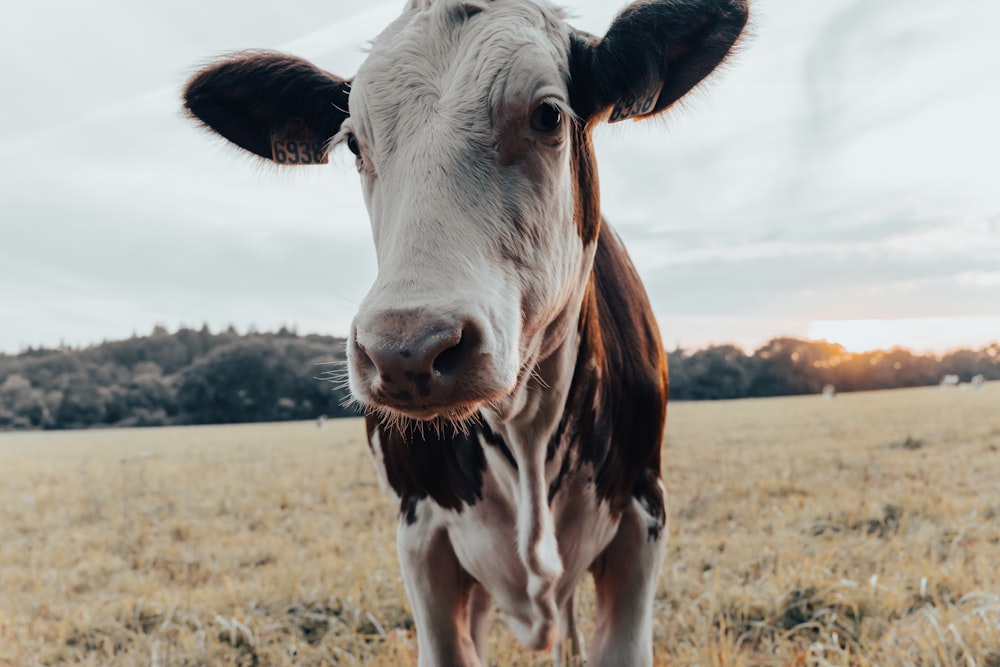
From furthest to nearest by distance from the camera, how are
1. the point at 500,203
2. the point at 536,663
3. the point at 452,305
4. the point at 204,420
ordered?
the point at 204,420 → the point at 536,663 → the point at 500,203 → the point at 452,305

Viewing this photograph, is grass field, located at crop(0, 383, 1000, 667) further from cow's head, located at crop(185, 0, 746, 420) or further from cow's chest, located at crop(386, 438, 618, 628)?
cow's head, located at crop(185, 0, 746, 420)

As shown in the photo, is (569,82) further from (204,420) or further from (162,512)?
(204,420)

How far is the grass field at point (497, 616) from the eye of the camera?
3.54 meters

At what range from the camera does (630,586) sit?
8.45 feet

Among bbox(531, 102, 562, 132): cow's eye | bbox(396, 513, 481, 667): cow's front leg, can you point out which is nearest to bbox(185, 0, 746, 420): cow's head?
bbox(531, 102, 562, 132): cow's eye

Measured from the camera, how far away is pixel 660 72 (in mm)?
2174

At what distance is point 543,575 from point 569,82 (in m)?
1.51

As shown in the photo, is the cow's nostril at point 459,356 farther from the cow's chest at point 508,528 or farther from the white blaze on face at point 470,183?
the cow's chest at point 508,528

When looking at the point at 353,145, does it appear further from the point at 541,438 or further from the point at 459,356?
the point at 541,438

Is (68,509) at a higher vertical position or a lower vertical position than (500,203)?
lower

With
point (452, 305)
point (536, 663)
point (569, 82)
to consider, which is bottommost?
point (536, 663)

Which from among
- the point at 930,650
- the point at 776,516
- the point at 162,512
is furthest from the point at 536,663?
the point at 162,512

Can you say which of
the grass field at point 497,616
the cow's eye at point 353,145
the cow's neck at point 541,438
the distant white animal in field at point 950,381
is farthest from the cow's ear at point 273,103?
the distant white animal in field at point 950,381

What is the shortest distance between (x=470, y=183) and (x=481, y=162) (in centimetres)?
7
